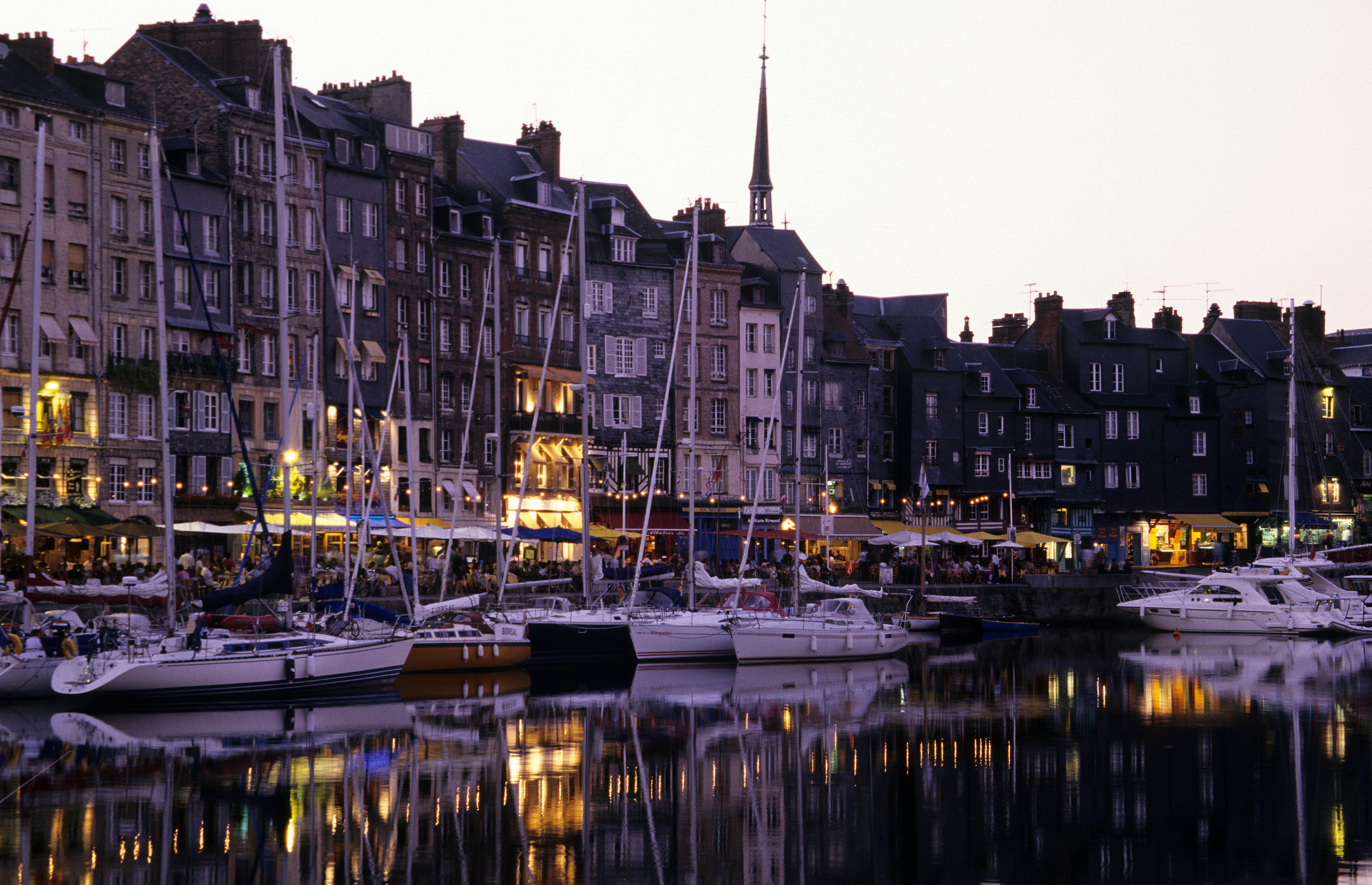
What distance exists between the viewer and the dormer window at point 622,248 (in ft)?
262

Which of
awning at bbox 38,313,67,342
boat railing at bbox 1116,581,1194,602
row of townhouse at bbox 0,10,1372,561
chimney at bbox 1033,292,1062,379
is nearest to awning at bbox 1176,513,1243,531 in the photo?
row of townhouse at bbox 0,10,1372,561

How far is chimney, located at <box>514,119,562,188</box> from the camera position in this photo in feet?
266

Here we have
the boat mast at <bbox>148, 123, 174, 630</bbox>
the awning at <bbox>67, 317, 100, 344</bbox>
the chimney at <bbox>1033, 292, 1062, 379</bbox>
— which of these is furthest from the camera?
the chimney at <bbox>1033, 292, 1062, 379</bbox>

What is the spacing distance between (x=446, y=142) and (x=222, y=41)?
11817 mm

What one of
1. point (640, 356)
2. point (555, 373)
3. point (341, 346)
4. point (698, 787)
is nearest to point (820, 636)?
point (698, 787)

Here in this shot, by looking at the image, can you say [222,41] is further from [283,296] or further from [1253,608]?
[1253,608]

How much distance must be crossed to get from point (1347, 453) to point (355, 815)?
91040 millimetres

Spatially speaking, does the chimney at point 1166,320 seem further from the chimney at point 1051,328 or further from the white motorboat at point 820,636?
the white motorboat at point 820,636

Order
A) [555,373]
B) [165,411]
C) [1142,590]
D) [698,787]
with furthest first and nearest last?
[555,373]
[1142,590]
[165,411]
[698,787]

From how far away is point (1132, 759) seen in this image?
103 ft

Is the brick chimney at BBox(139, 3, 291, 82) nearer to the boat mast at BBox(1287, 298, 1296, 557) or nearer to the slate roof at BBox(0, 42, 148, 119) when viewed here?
the slate roof at BBox(0, 42, 148, 119)

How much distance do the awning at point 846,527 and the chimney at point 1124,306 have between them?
76.7 ft

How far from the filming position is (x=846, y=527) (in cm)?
8231

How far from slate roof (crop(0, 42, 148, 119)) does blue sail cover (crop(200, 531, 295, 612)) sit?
92.9ft
